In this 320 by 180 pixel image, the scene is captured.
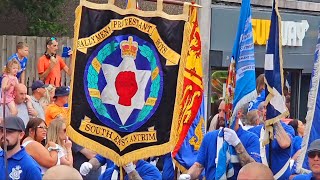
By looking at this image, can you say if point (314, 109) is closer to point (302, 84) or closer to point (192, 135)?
point (192, 135)

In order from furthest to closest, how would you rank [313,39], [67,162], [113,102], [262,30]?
1. [313,39]
2. [262,30]
3. [67,162]
4. [113,102]

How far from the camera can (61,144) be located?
10414mm

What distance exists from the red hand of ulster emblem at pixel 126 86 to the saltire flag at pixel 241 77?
1.14 meters

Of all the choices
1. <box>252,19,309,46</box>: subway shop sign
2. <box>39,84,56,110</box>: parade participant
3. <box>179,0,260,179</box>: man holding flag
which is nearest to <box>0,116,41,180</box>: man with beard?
<box>179,0,260,179</box>: man holding flag

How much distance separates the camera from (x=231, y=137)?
858cm

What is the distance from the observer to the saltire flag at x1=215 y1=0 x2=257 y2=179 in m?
8.84

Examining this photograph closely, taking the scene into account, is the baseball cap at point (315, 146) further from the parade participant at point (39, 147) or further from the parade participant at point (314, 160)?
the parade participant at point (39, 147)

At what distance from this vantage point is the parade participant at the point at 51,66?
15.5 metres

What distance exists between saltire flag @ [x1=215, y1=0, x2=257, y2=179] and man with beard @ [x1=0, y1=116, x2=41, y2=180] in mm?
1944

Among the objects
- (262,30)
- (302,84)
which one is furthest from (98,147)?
(302,84)

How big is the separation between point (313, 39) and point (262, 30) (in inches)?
90.0

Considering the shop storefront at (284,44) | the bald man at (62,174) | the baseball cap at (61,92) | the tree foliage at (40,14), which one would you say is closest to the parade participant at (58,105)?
the baseball cap at (61,92)

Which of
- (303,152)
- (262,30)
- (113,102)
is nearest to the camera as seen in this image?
(303,152)

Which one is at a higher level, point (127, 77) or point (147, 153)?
point (127, 77)
